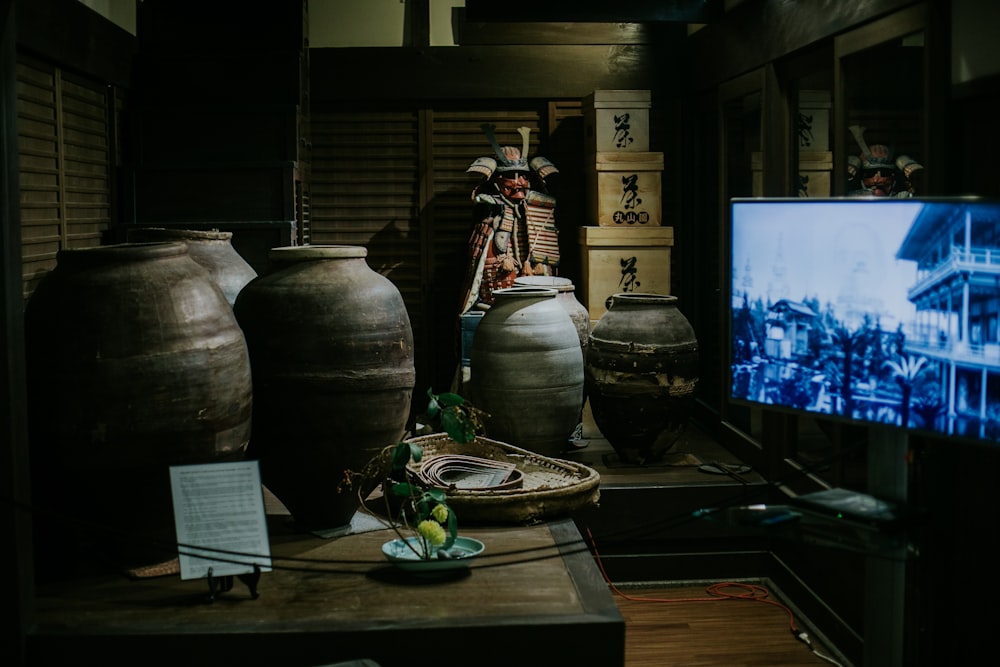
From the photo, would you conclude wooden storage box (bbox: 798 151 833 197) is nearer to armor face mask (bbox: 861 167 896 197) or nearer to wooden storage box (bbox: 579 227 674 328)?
armor face mask (bbox: 861 167 896 197)

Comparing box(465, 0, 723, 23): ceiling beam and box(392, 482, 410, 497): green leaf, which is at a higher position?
box(465, 0, 723, 23): ceiling beam

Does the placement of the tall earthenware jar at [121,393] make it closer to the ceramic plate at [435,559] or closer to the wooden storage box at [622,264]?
the ceramic plate at [435,559]

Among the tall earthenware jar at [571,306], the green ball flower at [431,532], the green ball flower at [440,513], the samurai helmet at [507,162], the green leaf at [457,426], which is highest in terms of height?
the samurai helmet at [507,162]

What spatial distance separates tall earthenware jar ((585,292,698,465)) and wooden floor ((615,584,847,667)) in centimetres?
68

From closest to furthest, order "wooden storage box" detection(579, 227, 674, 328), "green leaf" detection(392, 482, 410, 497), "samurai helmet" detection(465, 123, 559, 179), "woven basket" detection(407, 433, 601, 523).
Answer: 1. "green leaf" detection(392, 482, 410, 497)
2. "woven basket" detection(407, 433, 601, 523)
3. "wooden storage box" detection(579, 227, 674, 328)
4. "samurai helmet" detection(465, 123, 559, 179)

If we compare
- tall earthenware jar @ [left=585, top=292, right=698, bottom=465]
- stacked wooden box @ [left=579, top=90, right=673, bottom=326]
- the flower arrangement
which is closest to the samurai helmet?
stacked wooden box @ [left=579, top=90, right=673, bottom=326]

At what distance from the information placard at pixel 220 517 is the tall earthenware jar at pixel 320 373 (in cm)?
45

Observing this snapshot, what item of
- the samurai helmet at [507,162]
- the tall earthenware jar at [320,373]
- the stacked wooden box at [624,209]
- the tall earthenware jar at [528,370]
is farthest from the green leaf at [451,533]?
the samurai helmet at [507,162]

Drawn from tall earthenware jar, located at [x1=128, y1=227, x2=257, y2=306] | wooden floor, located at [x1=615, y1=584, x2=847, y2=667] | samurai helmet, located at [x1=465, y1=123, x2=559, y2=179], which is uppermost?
samurai helmet, located at [x1=465, y1=123, x2=559, y2=179]

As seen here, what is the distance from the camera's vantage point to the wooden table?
2758 millimetres

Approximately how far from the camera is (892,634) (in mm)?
2348

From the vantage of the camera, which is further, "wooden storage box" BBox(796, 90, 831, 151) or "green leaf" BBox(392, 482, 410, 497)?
"wooden storage box" BBox(796, 90, 831, 151)

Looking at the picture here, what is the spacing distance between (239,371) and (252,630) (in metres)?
0.81

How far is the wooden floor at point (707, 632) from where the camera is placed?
3754 mm
